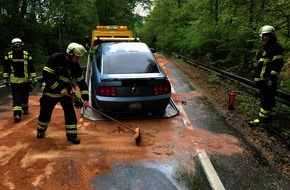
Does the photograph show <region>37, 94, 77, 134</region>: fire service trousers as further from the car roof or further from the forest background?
the forest background

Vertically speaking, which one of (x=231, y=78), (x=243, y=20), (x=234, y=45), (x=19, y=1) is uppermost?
(x=19, y=1)

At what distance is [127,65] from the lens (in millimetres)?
7723

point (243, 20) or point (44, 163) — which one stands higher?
point (243, 20)

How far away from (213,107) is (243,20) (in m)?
5.25

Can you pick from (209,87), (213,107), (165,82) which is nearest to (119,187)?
(165,82)

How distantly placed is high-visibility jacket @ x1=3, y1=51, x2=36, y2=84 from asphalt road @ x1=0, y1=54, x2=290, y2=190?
2037mm

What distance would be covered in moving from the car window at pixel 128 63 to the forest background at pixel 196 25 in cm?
350

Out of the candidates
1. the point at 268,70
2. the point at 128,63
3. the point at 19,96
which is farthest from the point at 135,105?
the point at 268,70

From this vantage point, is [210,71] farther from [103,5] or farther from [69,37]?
[103,5]

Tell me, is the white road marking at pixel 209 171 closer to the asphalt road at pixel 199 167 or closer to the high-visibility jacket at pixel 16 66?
the asphalt road at pixel 199 167

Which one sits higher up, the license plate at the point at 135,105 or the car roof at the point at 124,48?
the car roof at the point at 124,48

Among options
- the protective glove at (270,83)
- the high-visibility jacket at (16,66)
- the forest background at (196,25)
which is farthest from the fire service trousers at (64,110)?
the forest background at (196,25)

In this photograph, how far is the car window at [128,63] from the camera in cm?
756

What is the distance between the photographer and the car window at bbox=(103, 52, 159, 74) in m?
7.56
